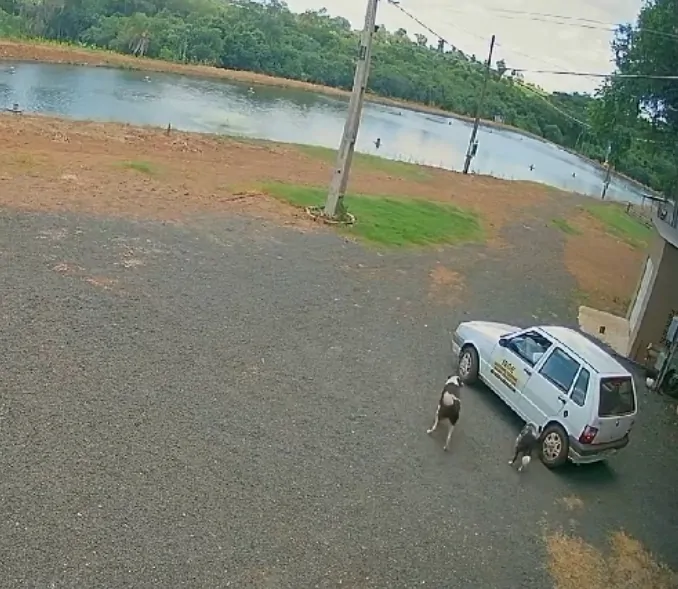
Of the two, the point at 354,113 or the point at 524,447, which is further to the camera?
the point at 354,113

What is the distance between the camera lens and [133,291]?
480 inches

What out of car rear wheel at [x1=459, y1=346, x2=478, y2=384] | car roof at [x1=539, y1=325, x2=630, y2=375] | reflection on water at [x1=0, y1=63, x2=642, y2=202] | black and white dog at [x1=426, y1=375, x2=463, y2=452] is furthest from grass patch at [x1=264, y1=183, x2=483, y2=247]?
reflection on water at [x1=0, y1=63, x2=642, y2=202]

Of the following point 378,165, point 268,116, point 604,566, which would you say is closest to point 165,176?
point 378,165

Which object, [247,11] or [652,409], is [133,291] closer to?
[652,409]

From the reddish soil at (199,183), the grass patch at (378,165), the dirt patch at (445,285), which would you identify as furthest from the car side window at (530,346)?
the grass patch at (378,165)

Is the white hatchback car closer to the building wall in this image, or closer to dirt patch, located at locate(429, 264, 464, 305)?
dirt patch, located at locate(429, 264, 464, 305)

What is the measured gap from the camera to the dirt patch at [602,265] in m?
20.9

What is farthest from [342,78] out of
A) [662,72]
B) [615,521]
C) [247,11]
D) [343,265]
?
[615,521]

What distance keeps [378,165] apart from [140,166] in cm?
1615

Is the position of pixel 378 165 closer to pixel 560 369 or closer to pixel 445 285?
pixel 445 285

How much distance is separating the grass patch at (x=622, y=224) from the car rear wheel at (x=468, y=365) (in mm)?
23450

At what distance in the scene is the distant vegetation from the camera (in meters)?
77.6

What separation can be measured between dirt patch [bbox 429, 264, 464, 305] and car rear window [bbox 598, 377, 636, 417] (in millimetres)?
6329

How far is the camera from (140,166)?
862 inches
